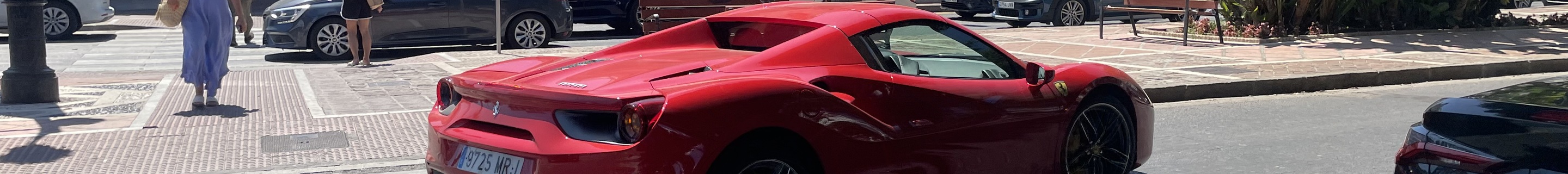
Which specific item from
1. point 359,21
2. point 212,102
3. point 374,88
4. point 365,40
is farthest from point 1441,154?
point 359,21

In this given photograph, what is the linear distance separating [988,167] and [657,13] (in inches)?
301

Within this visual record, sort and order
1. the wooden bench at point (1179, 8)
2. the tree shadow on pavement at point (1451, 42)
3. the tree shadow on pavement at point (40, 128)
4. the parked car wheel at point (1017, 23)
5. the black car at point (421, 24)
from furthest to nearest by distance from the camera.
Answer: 1. the parked car wheel at point (1017, 23)
2. the wooden bench at point (1179, 8)
3. the black car at point (421, 24)
4. the tree shadow on pavement at point (1451, 42)
5. the tree shadow on pavement at point (40, 128)

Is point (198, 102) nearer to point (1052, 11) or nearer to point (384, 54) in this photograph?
point (384, 54)

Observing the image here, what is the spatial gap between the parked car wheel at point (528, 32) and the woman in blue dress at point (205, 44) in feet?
19.8

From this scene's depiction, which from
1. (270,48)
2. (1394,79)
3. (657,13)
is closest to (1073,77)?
(1394,79)

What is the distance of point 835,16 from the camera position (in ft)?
15.4

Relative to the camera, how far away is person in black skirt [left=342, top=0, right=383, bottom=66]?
11.7 m

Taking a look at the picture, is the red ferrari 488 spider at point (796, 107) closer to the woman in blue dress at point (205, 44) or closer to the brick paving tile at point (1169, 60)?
the woman in blue dress at point (205, 44)

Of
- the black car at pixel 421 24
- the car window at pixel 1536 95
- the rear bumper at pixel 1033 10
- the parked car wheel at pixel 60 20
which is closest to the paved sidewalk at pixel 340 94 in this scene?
the black car at pixel 421 24

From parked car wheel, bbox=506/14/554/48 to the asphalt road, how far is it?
7.24 meters

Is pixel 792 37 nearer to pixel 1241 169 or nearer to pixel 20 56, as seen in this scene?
pixel 1241 169

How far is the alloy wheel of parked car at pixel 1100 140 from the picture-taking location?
4.99m

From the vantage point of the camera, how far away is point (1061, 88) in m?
4.83

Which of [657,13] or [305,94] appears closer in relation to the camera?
[305,94]
